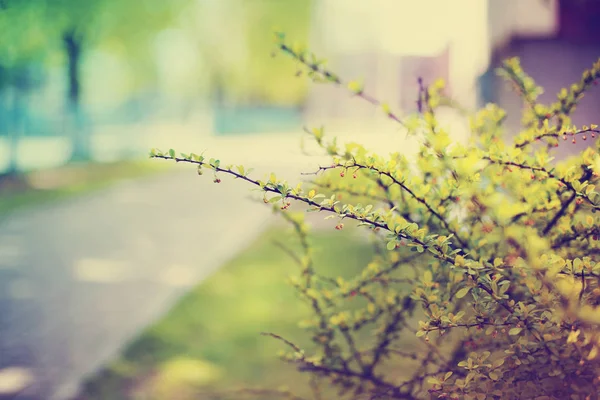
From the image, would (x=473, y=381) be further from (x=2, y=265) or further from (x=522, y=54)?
(x=2, y=265)

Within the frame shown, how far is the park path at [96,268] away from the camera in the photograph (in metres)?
4.35

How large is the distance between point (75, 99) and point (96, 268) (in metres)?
11.4

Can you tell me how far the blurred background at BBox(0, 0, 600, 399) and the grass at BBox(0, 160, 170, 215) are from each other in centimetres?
6

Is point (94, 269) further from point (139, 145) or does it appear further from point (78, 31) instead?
point (139, 145)

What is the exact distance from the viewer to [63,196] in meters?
12.0

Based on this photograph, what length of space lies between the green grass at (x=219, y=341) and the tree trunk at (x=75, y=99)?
11.8 metres

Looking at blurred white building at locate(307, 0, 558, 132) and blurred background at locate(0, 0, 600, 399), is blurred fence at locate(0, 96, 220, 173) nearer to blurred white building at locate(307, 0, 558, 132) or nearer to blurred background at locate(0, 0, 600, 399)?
blurred background at locate(0, 0, 600, 399)

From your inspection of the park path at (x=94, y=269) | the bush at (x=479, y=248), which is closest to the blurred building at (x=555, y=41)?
the bush at (x=479, y=248)

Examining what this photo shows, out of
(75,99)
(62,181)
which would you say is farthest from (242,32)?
(62,181)

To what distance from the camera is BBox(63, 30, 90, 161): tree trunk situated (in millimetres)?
16031

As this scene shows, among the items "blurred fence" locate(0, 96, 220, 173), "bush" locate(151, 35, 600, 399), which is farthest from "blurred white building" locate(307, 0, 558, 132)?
"blurred fence" locate(0, 96, 220, 173)

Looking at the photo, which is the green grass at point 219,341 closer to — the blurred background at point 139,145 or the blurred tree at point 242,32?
the blurred background at point 139,145

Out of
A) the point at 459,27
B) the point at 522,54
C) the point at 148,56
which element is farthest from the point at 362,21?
the point at 522,54

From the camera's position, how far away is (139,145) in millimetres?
24484
